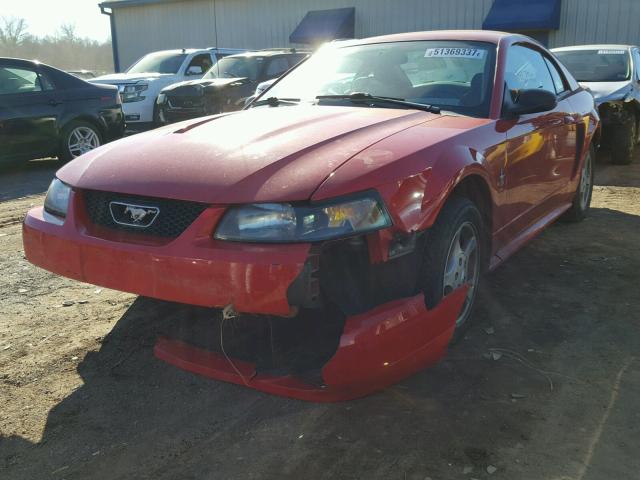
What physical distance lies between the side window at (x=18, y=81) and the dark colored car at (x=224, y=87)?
2.72 metres

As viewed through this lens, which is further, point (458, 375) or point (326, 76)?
point (326, 76)

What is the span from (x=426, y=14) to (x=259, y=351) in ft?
67.2

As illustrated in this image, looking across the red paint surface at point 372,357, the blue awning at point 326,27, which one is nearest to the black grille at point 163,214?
the red paint surface at point 372,357

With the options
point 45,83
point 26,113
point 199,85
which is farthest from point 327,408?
point 199,85

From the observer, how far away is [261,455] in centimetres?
227

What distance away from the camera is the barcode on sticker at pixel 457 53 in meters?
3.71

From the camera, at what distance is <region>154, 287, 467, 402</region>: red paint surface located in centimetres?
223

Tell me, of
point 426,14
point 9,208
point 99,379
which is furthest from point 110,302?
point 426,14

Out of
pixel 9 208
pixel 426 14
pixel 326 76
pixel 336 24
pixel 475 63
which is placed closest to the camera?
pixel 475 63

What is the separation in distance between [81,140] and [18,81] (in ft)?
3.47

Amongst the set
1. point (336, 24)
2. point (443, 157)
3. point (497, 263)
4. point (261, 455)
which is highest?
point (336, 24)

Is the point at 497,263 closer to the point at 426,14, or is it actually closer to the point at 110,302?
the point at 110,302

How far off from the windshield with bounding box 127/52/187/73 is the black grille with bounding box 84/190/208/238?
1096cm

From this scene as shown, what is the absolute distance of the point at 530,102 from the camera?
345 centimetres
